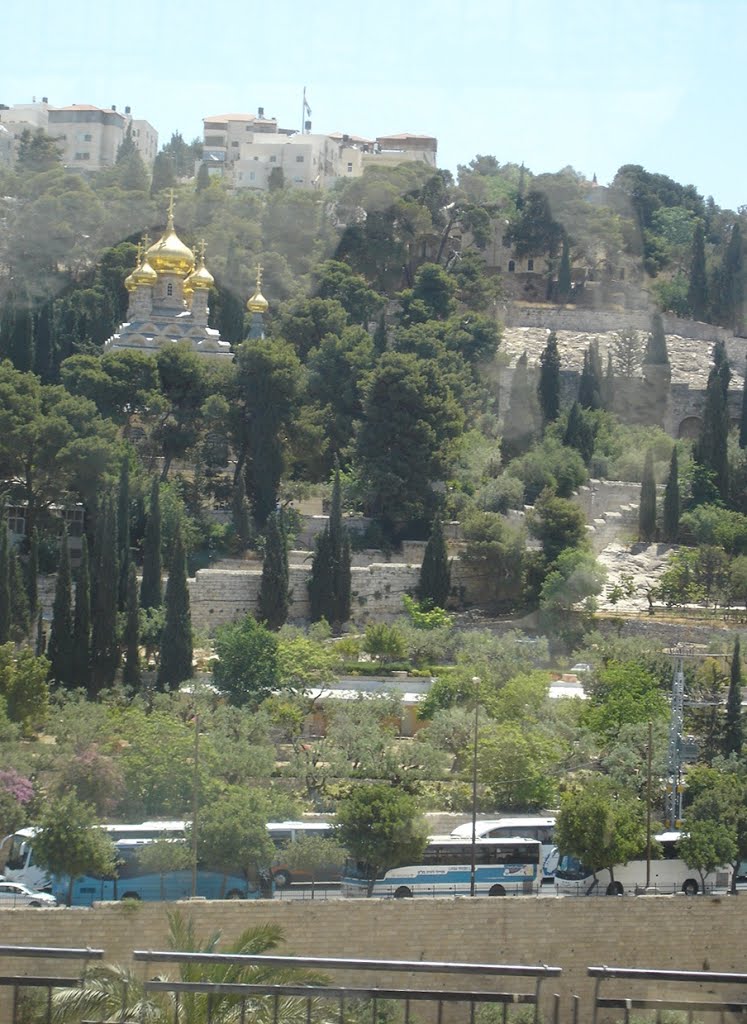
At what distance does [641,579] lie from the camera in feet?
185

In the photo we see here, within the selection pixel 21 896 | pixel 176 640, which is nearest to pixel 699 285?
pixel 176 640

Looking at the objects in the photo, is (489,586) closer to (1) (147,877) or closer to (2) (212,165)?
(1) (147,877)

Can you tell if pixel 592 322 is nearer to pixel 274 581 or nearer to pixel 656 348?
pixel 656 348

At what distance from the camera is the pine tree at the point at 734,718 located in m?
44.5

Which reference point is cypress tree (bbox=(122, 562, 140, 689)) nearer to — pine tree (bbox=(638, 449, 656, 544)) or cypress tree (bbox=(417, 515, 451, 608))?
cypress tree (bbox=(417, 515, 451, 608))

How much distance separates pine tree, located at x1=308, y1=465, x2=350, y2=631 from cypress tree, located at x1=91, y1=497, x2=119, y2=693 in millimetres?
6222

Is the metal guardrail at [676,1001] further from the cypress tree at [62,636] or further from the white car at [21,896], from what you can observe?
the cypress tree at [62,636]

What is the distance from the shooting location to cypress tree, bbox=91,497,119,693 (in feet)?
155

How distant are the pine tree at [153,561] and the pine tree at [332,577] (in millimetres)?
4124

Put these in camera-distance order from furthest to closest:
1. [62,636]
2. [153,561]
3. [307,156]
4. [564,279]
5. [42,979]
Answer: [307,156]
[564,279]
[153,561]
[62,636]
[42,979]

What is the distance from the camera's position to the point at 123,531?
167ft

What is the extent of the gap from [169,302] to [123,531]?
799 inches

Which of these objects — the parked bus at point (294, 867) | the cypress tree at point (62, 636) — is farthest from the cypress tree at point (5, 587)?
the parked bus at point (294, 867)

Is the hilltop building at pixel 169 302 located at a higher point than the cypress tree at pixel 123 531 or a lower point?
higher
